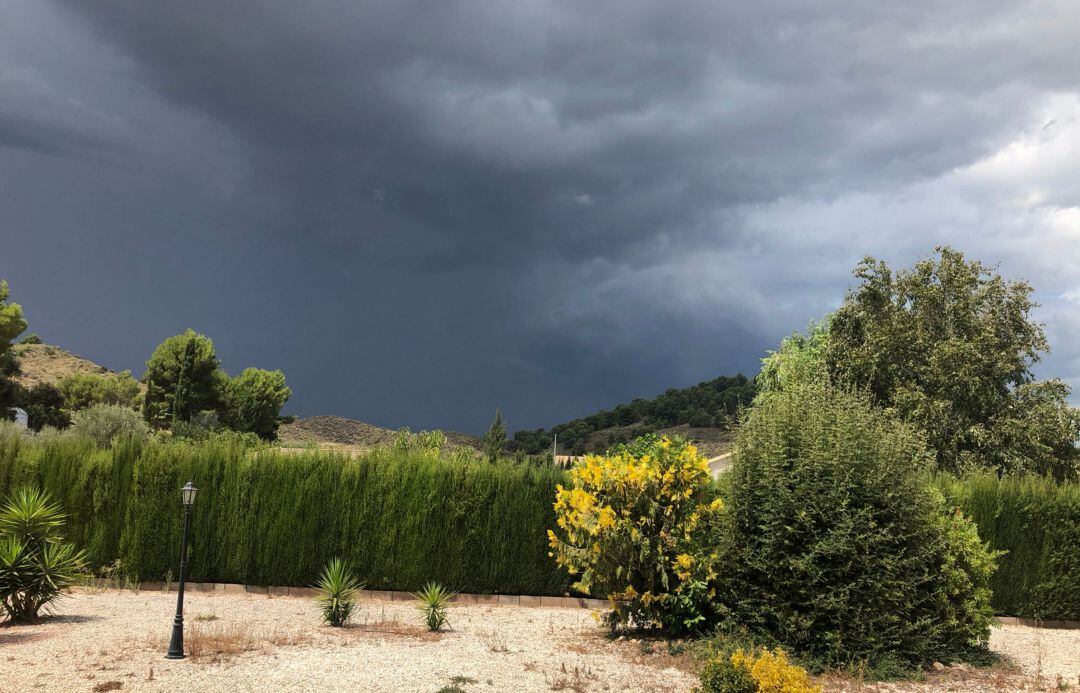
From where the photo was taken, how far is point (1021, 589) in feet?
50.8

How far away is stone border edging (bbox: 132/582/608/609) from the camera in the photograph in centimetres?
1509

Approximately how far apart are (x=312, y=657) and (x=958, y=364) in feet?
83.1

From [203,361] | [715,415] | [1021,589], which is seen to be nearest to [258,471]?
[1021,589]

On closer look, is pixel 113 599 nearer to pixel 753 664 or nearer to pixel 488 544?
pixel 488 544

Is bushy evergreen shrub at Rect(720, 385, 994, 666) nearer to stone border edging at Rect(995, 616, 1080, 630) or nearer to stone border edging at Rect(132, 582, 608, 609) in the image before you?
stone border edging at Rect(132, 582, 608, 609)

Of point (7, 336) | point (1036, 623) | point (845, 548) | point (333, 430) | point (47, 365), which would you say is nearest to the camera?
point (845, 548)

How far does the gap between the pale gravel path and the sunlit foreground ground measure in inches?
0.8

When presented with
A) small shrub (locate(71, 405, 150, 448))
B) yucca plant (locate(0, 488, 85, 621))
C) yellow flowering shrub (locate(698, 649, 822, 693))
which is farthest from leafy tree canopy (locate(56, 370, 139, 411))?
yellow flowering shrub (locate(698, 649, 822, 693))

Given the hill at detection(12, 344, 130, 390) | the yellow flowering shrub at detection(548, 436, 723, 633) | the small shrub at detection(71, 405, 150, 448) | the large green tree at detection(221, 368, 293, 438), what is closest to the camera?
the yellow flowering shrub at detection(548, 436, 723, 633)

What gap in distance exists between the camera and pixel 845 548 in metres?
9.06

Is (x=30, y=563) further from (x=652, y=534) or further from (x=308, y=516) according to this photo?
(x=652, y=534)

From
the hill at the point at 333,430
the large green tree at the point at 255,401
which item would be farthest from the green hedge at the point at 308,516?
the hill at the point at 333,430

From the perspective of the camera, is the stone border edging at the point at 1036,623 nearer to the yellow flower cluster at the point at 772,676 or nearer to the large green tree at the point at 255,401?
the yellow flower cluster at the point at 772,676

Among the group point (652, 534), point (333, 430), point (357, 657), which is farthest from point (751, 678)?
point (333, 430)
